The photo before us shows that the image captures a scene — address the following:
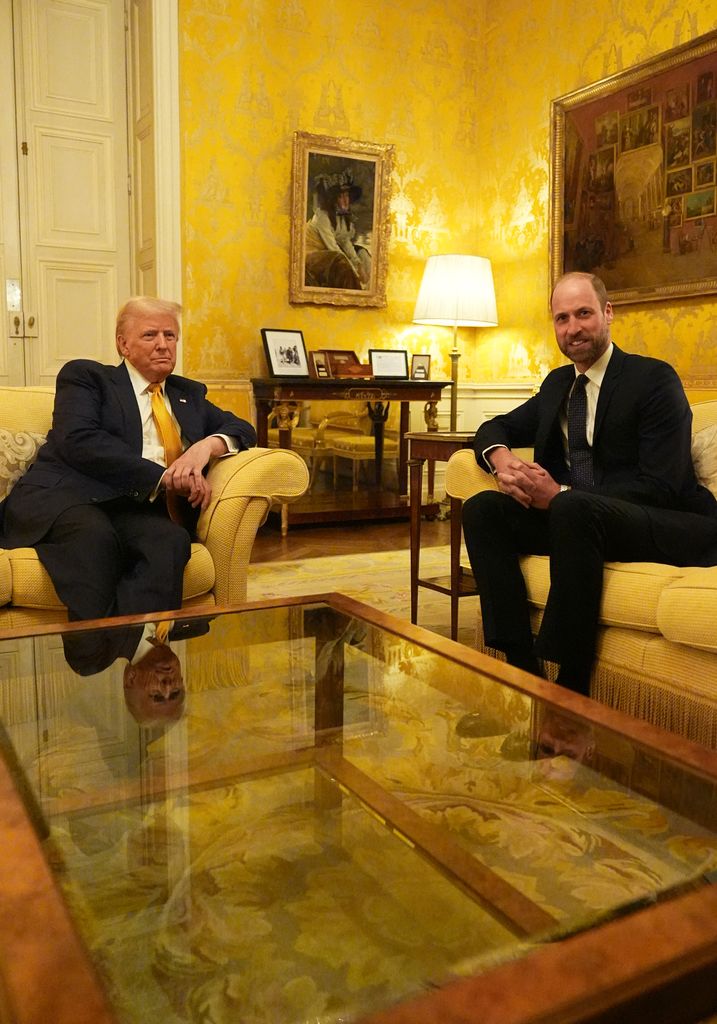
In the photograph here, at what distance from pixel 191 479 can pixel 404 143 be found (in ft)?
14.1

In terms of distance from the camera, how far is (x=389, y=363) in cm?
607

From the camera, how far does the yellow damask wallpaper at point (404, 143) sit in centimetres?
540

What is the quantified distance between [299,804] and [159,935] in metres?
0.35

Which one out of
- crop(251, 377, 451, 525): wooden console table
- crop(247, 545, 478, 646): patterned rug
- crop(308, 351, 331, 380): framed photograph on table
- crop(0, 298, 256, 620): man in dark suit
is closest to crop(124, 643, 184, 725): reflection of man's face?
crop(0, 298, 256, 620): man in dark suit

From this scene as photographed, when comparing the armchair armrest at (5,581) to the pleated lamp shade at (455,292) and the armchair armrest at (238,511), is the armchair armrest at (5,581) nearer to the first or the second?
the armchair armrest at (238,511)

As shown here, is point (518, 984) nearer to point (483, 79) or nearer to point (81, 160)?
point (81, 160)

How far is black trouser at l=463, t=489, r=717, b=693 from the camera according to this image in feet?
7.52

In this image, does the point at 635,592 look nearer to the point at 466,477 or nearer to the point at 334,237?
the point at 466,477

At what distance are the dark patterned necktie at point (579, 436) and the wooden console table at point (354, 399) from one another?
250cm

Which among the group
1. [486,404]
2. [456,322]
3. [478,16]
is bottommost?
[486,404]

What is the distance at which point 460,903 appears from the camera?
104 centimetres

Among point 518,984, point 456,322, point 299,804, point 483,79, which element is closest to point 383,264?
point 456,322

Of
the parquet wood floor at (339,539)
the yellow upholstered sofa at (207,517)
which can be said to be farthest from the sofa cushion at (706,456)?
the parquet wood floor at (339,539)

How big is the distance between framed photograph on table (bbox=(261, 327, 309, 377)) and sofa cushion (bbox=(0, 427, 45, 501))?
9.28 feet
